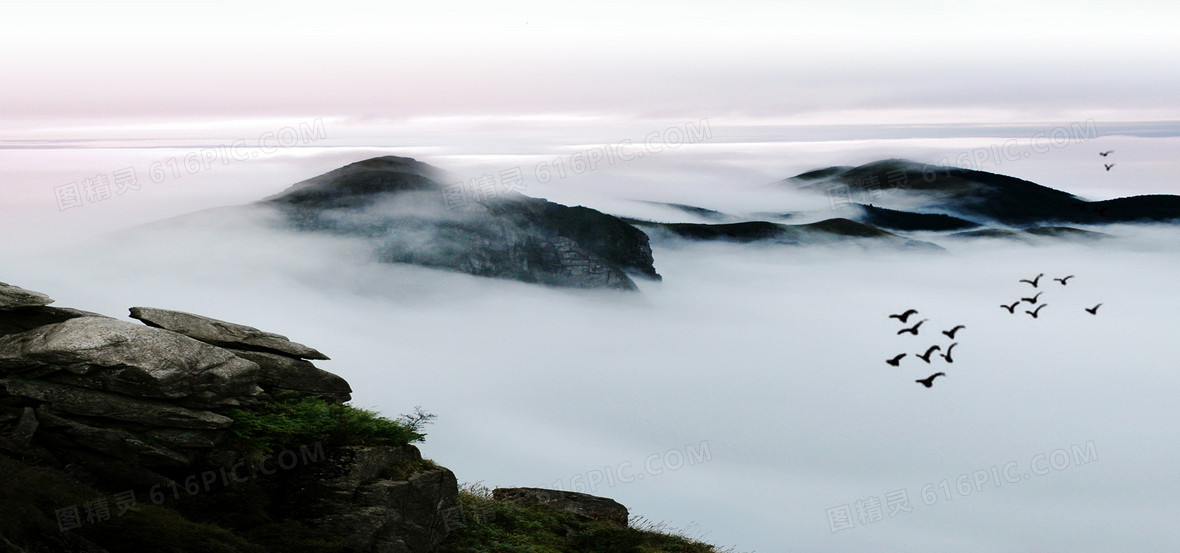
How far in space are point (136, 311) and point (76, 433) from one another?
4.07 meters

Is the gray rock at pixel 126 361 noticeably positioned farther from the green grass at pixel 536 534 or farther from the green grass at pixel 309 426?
the green grass at pixel 536 534

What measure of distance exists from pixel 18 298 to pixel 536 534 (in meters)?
14.2

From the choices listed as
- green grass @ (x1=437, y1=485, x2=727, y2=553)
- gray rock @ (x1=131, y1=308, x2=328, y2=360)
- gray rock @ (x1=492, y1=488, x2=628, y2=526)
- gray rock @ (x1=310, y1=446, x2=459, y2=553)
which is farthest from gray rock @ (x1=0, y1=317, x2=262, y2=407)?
gray rock @ (x1=492, y1=488, x2=628, y2=526)

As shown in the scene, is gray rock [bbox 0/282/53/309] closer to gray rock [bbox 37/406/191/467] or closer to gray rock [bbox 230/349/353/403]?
gray rock [bbox 37/406/191/467]

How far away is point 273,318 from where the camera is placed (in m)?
199

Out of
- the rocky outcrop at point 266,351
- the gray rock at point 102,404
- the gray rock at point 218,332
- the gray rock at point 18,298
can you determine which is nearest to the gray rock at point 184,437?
the gray rock at point 102,404

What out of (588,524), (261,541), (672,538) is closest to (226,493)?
(261,541)

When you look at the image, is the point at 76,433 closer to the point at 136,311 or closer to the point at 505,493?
the point at 136,311

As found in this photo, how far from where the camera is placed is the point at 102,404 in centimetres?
1706

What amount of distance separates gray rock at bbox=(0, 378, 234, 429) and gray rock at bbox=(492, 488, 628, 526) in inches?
484

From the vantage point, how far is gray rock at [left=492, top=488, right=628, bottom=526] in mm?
27703

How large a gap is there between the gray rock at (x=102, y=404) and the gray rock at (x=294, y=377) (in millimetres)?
2468

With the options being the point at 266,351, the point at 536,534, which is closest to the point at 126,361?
the point at 266,351

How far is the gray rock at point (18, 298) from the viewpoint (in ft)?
62.4
